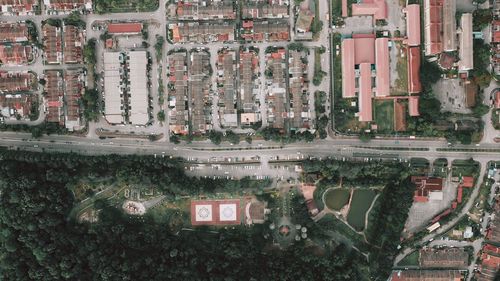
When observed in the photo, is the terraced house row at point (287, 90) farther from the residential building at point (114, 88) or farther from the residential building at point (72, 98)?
the residential building at point (72, 98)

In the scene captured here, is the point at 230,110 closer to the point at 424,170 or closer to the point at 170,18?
the point at 170,18

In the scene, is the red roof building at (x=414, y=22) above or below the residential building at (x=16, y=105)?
above

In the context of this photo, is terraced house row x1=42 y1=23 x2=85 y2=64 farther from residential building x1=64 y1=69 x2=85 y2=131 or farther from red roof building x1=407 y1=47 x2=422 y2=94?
red roof building x1=407 y1=47 x2=422 y2=94

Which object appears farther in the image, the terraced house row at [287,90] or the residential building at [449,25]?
the terraced house row at [287,90]

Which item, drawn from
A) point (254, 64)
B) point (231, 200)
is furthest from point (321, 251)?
point (254, 64)

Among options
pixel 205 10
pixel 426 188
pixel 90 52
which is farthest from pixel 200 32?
pixel 426 188

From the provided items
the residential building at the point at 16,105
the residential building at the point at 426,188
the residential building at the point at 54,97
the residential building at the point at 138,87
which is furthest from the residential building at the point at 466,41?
the residential building at the point at 16,105
